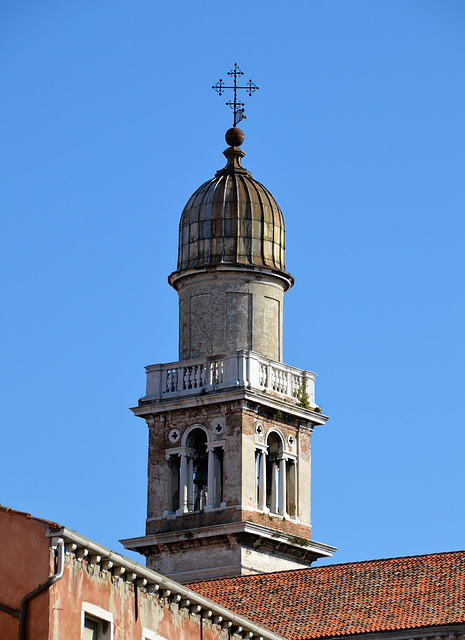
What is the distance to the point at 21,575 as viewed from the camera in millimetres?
32344

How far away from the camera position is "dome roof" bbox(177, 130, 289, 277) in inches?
2290

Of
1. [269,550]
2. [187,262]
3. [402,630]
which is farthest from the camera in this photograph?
[187,262]

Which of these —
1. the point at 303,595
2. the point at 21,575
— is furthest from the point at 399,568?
the point at 21,575

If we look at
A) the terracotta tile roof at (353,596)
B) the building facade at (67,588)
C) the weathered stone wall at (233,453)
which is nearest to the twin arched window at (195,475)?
the weathered stone wall at (233,453)

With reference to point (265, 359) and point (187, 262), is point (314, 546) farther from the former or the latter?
point (187, 262)

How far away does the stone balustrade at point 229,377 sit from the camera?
55.8m

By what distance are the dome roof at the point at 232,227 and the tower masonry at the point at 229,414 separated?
0.04m

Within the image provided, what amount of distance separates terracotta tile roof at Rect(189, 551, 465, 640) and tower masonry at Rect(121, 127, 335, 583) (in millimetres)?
4984

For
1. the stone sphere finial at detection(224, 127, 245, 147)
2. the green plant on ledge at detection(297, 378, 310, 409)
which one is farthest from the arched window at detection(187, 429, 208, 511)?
the stone sphere finial at detection(224, 127, 245, 147)

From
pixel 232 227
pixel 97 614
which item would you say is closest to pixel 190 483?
pixel 232 227

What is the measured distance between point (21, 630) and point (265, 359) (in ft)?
82.9

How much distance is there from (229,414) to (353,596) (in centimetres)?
1112

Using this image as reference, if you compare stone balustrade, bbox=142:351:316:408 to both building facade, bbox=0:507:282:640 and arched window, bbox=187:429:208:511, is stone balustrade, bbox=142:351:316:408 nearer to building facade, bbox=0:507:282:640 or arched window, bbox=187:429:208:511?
arched window, bbox=187:429:208:511

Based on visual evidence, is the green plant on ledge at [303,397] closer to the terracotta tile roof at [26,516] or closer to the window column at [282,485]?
the window column at [282,485]
